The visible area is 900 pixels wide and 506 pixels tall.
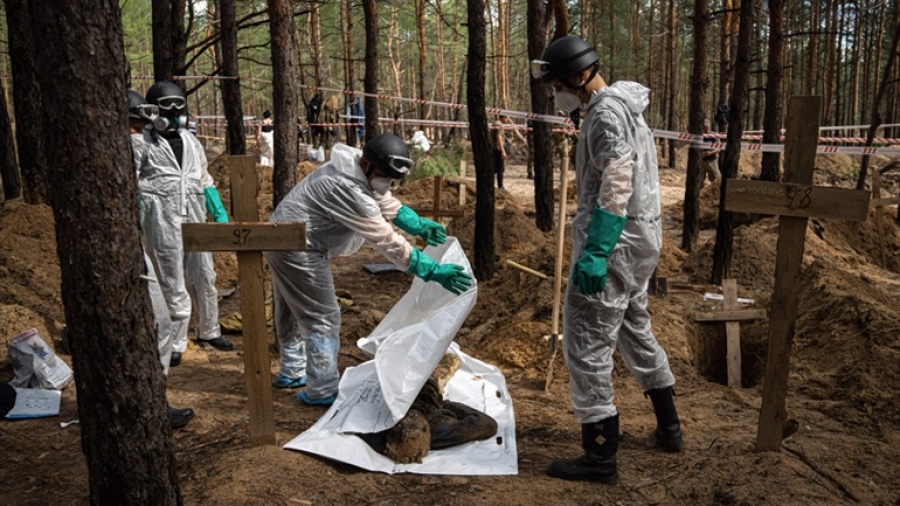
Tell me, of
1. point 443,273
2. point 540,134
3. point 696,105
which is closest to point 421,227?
point 443,273

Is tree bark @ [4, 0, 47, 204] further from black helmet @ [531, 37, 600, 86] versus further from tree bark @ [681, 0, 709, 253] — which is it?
tree bark @ [681, 0, 709, 253]

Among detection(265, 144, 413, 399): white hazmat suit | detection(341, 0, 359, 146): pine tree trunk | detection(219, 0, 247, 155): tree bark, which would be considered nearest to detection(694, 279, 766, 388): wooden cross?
detection(265, 144, 413, 399): white hazmat suit

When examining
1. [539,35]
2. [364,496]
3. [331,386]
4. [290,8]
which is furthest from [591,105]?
[539,35]

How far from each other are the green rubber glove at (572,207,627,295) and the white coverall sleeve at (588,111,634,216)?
43 millimetres

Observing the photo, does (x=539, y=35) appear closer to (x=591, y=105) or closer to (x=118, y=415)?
(x=591, y=105)

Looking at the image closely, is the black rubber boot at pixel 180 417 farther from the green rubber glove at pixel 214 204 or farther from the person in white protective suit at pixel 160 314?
the green rubber glove at pixel 214 204

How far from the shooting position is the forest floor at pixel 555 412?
3.67 m

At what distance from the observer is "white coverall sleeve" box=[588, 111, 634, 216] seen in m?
3.67

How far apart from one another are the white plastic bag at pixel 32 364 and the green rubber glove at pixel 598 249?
3.93 m

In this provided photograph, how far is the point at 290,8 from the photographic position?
6621mm

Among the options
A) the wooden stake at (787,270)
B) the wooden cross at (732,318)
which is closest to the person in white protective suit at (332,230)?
the wooden stake at (787,270)

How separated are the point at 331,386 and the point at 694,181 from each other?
698 centimetres

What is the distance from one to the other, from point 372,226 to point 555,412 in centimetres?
175

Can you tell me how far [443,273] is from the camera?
4.42 meters
